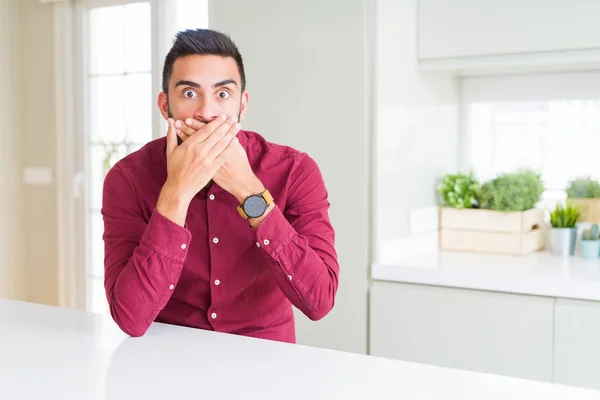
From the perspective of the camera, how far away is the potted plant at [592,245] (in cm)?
272

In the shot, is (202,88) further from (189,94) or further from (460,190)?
(460,190)

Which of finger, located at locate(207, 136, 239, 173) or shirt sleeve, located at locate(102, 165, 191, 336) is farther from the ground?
finger, located at locate(207, 136, 239, 173)

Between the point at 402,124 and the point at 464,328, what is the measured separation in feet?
2.62

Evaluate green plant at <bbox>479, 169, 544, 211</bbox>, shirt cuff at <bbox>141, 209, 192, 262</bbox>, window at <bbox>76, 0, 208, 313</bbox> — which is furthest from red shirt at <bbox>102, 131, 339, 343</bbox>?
window at <bbox>76, 0, 208, 313</bbox>

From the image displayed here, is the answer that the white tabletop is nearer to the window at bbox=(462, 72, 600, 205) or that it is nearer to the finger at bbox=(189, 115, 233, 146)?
the window at bbox=(462, 72, 600, 205)

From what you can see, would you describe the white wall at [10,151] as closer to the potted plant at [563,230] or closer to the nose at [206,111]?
the nose at [206,111]

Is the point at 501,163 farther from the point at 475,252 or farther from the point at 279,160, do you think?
the point at 279,160

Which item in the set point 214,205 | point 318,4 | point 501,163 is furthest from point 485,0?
point 214,205

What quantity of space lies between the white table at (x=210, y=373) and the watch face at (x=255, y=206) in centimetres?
28

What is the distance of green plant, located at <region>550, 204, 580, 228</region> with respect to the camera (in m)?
2.83

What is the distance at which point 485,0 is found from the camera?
263 cm

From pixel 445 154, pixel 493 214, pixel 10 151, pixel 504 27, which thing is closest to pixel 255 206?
pixel 504 27

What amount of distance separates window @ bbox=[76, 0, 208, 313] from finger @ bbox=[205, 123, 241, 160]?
1.96 meters

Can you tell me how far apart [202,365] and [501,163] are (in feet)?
7.50
